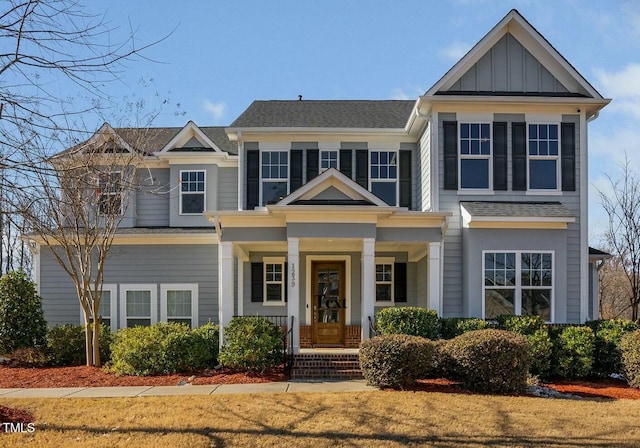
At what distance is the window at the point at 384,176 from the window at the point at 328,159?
111 centimetres

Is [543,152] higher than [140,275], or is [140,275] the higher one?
[543,152]

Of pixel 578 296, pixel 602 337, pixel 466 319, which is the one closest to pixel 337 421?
pixel 466 319

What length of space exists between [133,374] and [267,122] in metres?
8.54

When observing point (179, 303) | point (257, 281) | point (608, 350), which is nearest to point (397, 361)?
point (608, 350)

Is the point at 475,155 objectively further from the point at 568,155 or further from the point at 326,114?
the point at 326,114

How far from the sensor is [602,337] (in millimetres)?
14789

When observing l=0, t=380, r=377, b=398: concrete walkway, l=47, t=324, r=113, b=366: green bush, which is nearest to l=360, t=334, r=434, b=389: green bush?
l=0, t=380, r=377, b=398: concrete walkway

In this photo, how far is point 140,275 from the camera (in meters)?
18.5

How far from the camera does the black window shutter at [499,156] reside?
16.9m

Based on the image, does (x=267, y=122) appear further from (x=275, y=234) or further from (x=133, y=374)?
(x=133, y=374)

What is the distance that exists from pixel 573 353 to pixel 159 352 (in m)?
9.64

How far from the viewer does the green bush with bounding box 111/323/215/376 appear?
14477 mm

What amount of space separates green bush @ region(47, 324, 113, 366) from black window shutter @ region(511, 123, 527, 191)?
38.7 feet

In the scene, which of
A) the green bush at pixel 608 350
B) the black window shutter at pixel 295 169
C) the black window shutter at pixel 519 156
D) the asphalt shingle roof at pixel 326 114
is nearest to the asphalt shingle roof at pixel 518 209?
the black window shutter at pixel 519 156
